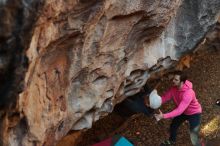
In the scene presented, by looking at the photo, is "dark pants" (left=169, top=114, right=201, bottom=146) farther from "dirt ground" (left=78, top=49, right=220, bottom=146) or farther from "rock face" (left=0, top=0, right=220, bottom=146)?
"rock face" (left=0, top=0, right=220, bottom=146)

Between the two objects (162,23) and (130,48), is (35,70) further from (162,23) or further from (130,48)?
(162,23)

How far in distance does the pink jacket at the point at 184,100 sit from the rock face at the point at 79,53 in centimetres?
46

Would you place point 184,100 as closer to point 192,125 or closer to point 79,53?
point 192,125

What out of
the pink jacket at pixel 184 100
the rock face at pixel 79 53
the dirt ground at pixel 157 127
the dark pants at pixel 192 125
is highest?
the rock face at pixel 79 53

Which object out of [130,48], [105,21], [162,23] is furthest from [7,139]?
[162,23]

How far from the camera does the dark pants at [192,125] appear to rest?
221 inches

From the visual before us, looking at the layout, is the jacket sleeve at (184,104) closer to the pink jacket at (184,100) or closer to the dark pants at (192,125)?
the pink jacket at (184,100)

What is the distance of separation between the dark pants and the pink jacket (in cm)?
11

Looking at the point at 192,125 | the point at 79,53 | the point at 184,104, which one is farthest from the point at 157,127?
the point at 79,53

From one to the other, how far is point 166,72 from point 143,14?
1807mm

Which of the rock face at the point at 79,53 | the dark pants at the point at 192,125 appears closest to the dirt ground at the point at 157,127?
the dark pants at the point at 192,125

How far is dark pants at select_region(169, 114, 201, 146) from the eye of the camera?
18.4ft

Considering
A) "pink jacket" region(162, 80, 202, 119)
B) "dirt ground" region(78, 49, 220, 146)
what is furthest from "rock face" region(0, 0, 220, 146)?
"dirt ground" region(78, 49, 220, 146)

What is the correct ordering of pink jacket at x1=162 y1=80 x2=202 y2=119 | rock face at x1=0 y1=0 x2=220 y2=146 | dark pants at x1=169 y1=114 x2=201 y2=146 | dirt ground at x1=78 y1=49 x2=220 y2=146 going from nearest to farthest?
1. rock face at x1=0 y1=0 x2=220 y2=146
2. pink jacket at x1=162 y1=80 x2=202 y2=119
3. dark pants at x1=169 y1=114 x2=201 y2=146
4. dirt ground at x1=78 y1=49 x2=220 y2=146
